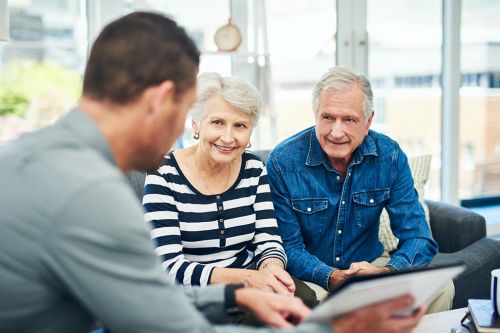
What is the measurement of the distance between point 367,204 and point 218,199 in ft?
2.00

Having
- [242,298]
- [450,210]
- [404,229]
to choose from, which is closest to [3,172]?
[242,298]

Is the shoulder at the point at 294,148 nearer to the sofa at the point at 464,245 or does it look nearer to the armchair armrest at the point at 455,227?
the sofa at the point at 464,245

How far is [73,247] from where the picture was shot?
0.85 metres

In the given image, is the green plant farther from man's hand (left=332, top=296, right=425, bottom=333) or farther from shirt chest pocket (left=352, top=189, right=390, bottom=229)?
man's hand (left=332, top=296, right=425, bottom=333)

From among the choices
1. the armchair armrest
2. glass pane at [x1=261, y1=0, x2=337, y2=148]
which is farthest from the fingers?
glass pane at [x1=261, y1=0, x2=337, y2=148]

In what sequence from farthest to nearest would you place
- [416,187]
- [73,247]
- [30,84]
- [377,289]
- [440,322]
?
1. [30,84]
2. [416,187]
3. [440,322]
4. [377,289]
5. [73,247]

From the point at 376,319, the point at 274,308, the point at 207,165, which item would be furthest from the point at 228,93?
the point at 376,319

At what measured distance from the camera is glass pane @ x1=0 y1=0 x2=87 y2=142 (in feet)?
9.86

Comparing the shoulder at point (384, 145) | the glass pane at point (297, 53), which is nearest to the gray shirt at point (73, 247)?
the shoulder at point (384, 145)

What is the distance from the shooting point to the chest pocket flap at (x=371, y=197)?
219cm

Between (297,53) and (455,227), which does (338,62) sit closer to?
(297,53)

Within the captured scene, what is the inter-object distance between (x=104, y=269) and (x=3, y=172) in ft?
0.78

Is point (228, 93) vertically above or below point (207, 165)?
above

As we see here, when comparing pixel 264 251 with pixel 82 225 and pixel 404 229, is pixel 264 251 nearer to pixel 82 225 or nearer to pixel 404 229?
pixel 404 229
